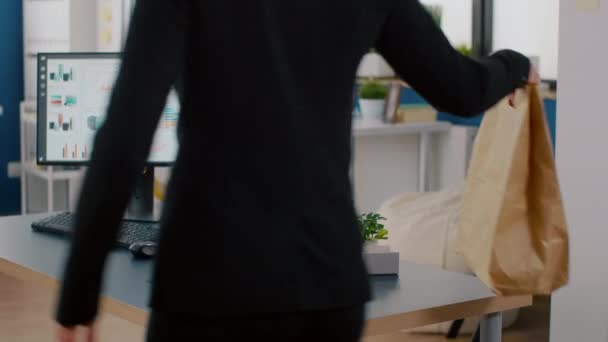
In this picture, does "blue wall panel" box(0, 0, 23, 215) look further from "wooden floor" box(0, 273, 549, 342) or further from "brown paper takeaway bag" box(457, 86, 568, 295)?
"brown paper takeaway bag" box(457, 86, 568, 295)

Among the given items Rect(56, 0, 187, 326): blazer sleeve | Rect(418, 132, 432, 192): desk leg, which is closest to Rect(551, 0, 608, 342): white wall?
Rect(418, 132, 432, 192): desk leg

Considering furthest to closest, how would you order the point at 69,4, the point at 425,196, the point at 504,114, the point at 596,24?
the point at 69,4 < the point at 425,196 < the point at 596,24 < the point at 504,114

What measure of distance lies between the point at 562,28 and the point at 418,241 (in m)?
1.14

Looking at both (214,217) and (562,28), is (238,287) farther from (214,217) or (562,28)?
(562,28)

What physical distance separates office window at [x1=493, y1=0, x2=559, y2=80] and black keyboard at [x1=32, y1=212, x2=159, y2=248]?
9.65 ft

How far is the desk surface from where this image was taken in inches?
74.6

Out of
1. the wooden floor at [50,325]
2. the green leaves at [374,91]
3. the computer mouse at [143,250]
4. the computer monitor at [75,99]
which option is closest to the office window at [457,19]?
the green leaves at [374,91]

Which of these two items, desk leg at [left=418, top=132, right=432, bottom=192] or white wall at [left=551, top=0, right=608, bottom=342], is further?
desk leg at [left=418, top=132, right=432, bottom=192]

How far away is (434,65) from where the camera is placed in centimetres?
136

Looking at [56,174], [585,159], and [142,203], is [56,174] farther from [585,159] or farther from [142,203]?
[585,159]

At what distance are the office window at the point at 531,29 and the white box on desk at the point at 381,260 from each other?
9.84 feet

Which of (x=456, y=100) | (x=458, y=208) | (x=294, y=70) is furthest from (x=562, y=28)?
(x=294, y=70)

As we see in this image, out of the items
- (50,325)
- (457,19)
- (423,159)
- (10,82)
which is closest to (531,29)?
(457,19)

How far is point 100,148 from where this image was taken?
3.78ft
